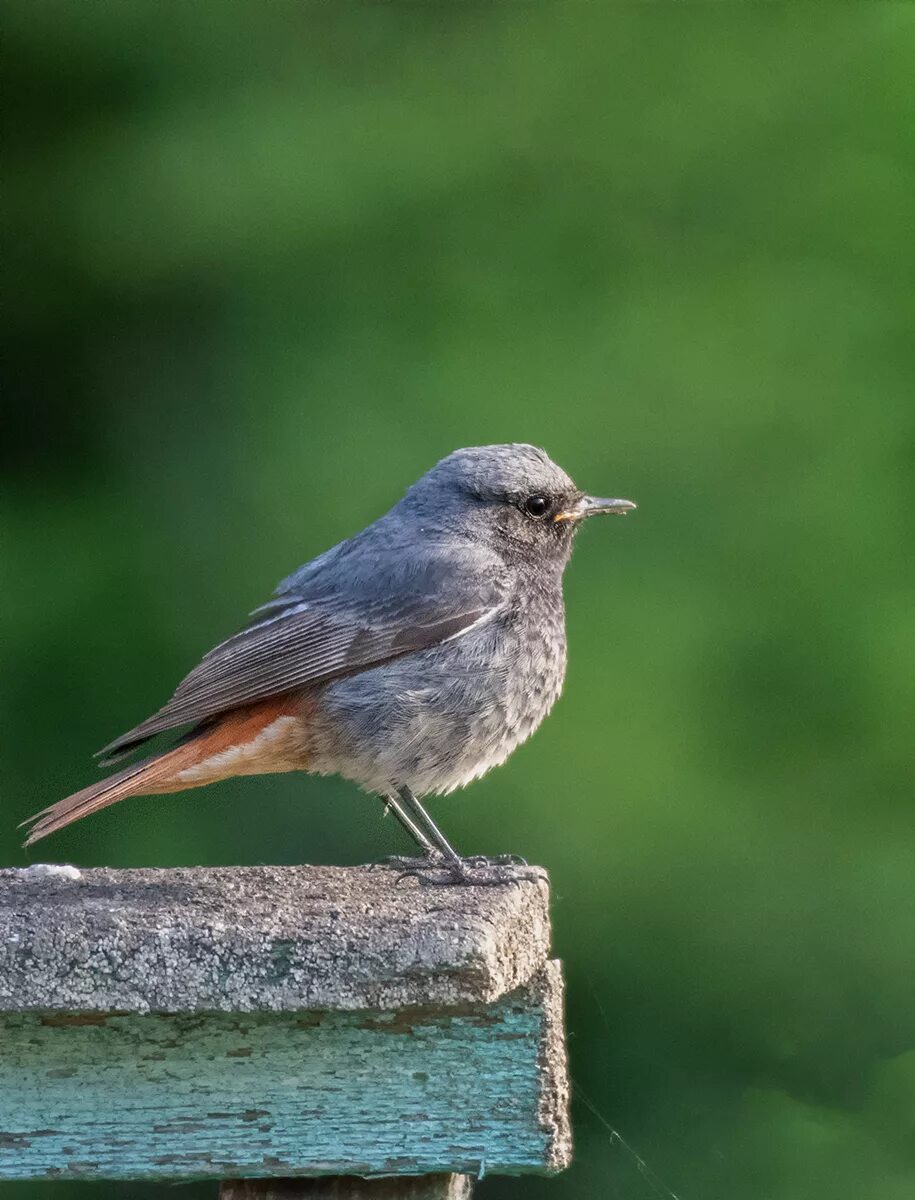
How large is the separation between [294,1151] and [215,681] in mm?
1472

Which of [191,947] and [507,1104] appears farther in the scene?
[507,1104]

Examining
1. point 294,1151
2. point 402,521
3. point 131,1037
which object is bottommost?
point 294,1151

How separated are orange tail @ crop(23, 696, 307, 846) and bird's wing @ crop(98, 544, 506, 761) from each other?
1.8 inches

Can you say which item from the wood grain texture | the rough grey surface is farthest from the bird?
the rough grey surface

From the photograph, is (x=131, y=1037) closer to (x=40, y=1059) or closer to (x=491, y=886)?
(x=40, y=1059)

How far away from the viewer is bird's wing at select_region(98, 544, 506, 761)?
3.57 metres

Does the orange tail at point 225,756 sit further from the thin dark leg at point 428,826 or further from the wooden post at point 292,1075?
the wooden post at point 292,1075

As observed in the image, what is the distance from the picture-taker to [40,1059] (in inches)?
90.4

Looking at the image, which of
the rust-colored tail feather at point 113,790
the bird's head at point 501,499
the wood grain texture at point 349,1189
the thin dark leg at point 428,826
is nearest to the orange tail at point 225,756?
the rust-colored tail feather at point 113,790

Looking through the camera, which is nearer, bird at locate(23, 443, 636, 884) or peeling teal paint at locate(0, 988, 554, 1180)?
peeling teal paint at locate(0, 988, 554, 1180)

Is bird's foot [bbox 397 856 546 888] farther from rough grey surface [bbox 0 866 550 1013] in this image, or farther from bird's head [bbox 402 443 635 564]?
bird's head [bbox 402 443 635 564]

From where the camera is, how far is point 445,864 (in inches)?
131

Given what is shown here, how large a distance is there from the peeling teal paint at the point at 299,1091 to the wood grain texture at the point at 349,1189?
70 millimetres

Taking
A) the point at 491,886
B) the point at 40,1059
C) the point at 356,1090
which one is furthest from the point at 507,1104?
the point at 40,1059
